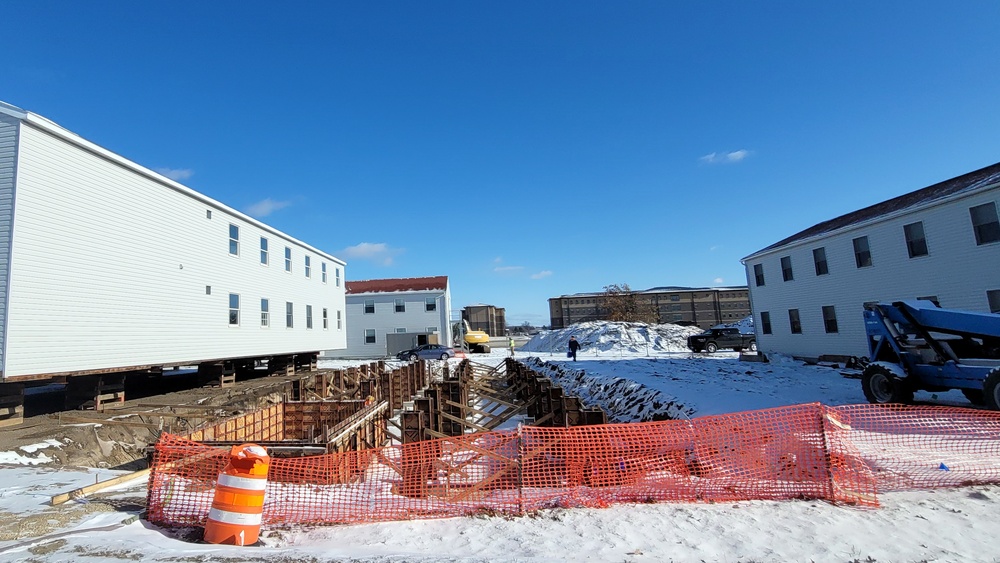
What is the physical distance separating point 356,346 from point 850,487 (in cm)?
3810

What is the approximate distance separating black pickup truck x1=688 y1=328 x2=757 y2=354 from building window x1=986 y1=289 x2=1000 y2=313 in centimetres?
1700

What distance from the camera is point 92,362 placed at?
41.3ft

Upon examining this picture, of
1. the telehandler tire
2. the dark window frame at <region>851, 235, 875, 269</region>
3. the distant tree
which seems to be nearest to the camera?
the telehandler tire

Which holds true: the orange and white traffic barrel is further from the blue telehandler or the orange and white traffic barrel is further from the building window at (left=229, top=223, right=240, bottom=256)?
the building window at (left=229, top=223, right=240, bottom=256)

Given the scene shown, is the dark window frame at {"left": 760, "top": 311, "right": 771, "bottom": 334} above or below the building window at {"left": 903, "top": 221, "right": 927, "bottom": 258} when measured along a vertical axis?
below

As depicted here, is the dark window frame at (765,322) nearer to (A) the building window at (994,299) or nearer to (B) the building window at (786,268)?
(B) the building window at (786,268)

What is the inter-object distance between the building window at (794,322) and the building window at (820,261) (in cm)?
257

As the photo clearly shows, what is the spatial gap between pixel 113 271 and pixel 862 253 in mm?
28444

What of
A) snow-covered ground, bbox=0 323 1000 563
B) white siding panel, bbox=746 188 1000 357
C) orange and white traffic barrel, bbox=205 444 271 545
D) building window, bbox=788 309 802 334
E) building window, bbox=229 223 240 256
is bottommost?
snow-covered ground, bbox=0 323 1000 563

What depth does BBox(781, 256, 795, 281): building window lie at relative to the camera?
24852 mm

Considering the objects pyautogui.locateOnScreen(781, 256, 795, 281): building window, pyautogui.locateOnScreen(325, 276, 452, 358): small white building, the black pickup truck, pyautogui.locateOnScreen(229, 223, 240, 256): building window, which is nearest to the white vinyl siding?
pyautogui.locateOnScreen(325, 276, 452, 358): small white building

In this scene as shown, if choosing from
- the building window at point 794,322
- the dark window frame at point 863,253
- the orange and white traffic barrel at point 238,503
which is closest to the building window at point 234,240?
the orange and white traffic barrel at point 238,503

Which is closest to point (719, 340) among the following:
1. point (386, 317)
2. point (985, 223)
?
point (985, 223)

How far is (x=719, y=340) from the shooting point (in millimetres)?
33281
